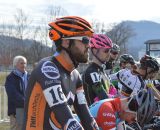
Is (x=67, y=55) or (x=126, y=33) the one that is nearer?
(x=67, y=55)

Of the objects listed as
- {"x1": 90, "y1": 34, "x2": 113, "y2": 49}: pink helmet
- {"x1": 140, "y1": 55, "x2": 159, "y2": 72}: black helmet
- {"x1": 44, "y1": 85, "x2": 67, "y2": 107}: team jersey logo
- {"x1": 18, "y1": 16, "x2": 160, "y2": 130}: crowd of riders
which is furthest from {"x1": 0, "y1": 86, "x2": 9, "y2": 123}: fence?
{"x1": 44, "y1": 85, "x2": 67, "y2": 107}: team jersey logo

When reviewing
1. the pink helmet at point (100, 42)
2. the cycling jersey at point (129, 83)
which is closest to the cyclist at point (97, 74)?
the pink helmet at point (100, 42)

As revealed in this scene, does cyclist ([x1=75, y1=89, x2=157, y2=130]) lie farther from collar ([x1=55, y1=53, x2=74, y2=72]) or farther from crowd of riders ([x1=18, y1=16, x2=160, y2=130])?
collar ([x1=55, y1=53, x2=74, y2=72])

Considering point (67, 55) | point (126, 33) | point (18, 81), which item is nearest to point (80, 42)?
point (67, 55)

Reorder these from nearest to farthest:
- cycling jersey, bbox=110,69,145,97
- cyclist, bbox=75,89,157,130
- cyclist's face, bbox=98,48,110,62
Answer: cyclist, bbox=75,89,157,130 < cyclist's face, bbox=98,48,110,62 < cycling jersey, bbox=110,69,145,97

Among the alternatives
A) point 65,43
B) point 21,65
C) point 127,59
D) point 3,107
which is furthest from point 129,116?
point 3,107

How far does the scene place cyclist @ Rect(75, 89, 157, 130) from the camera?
363 cm

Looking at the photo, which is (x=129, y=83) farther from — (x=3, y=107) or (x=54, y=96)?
(x=3, y=107)

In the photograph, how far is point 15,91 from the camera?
348 inches

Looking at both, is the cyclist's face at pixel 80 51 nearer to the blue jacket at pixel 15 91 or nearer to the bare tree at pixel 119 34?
the blue jacket at pixel 15 91

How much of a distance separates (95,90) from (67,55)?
Result: 174 centimetres

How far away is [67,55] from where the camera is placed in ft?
11.1

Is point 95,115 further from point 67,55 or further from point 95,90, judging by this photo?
point 95,90

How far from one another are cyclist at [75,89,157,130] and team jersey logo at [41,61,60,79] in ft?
2.25
